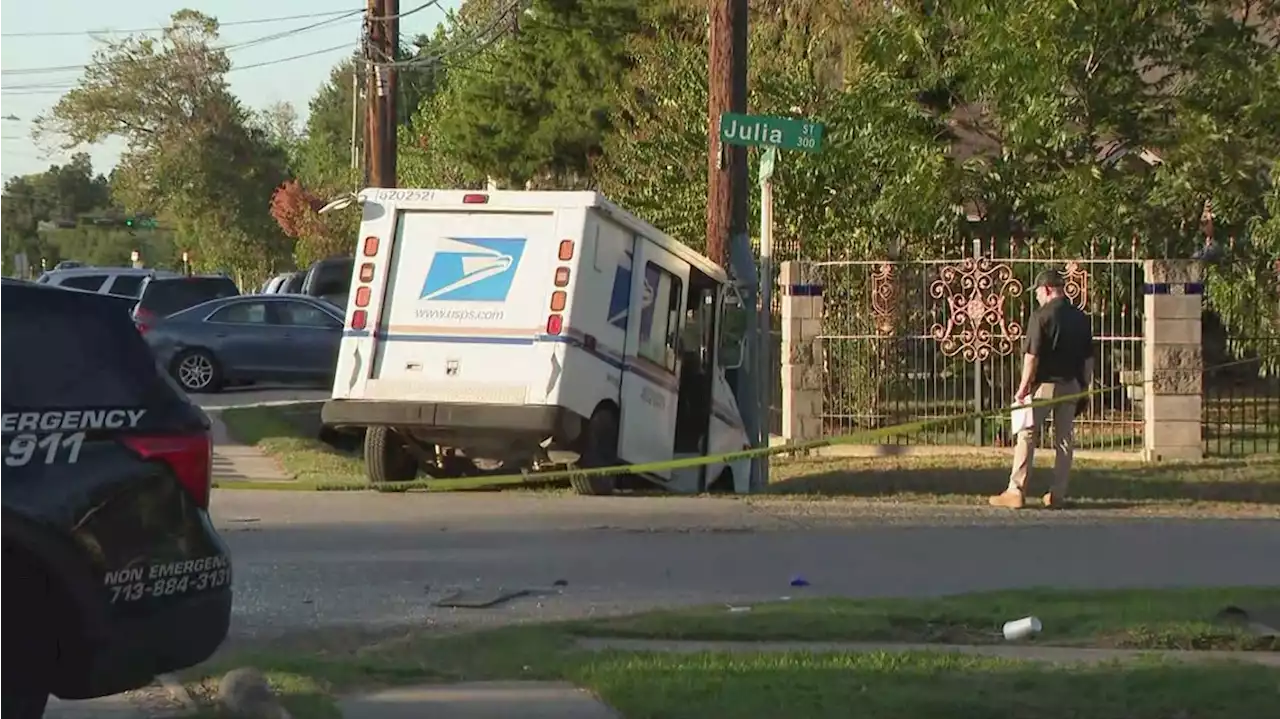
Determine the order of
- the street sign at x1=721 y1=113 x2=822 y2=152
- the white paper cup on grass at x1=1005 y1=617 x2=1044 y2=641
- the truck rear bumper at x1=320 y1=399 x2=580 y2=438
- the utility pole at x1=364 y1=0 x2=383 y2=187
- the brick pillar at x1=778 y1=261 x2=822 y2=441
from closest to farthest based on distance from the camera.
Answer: the white paper cup on grass at x1=1005 y1=617 x2=1044 y2=641, the truck rear bumper at x1=320 y1=399 x2=580 y2=438, the street sign at x1=721 y1=113 x2=822 y2=152, the brick pillar at x1=778 y1=261 x2=822 y2=441, the utility pole at x1=364 y1=0 x2=383 y2=187

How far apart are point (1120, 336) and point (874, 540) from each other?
21.7 ft

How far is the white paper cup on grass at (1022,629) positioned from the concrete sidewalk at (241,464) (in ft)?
27.0

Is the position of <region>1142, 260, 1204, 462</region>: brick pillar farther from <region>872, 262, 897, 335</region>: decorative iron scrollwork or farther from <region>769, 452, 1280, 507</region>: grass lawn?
<region>872, 262, 897, 335</region>: decorative iron scrollwork

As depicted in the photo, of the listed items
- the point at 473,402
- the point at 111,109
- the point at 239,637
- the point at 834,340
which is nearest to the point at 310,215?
the point at 111,109

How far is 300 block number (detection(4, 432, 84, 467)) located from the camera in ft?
18.0

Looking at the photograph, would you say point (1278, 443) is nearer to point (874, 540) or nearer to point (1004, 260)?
point (1004, 260)

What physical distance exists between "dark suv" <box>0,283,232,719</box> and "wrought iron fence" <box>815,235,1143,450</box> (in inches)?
490

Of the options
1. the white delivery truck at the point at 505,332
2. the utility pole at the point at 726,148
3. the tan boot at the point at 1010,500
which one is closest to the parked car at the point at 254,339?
the utility pole at the point at 726,148

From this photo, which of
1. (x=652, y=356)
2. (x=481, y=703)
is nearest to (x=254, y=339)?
(x=652, y=356)

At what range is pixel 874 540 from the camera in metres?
11.6

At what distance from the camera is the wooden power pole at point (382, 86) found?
1064 inches

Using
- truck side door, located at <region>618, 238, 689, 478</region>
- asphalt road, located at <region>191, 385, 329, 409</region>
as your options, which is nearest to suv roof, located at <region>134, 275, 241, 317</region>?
asphalt road, located at <region>191, 385, 329, 409</region>

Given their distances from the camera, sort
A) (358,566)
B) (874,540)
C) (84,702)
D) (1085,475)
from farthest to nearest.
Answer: (1085,475) < (874,540) < (358,566) < (84,702)

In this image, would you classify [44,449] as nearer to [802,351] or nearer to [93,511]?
[93,511]
